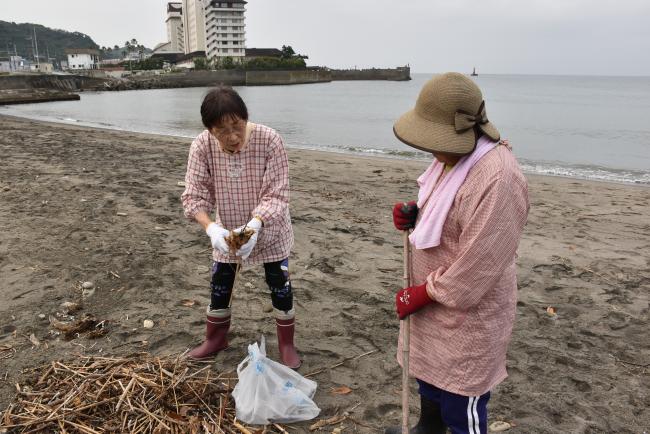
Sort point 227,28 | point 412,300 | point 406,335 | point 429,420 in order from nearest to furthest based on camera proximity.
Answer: point 412,300 → point 406,335 → point 429,420 → point 227,28

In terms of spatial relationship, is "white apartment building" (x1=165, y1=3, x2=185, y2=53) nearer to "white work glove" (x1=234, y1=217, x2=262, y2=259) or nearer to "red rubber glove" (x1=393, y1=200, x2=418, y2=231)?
"white work glove" (x1=234, y1=217, x2=262, y2=259)

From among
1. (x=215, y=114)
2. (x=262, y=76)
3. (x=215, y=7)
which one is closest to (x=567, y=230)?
(x=215, y=114)

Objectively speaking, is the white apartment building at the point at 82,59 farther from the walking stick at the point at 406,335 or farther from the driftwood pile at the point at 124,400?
Answer: the walking stick at the point at 406,335

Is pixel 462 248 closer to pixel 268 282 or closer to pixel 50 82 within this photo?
pixel 268 282

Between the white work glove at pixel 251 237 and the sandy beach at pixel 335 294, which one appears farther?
the sandy beach at pixel 335 294

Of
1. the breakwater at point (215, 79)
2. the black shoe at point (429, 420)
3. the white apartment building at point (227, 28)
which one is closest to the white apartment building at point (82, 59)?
the white apartment building at point (227, 28)

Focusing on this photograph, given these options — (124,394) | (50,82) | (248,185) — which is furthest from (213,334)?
(50,82)

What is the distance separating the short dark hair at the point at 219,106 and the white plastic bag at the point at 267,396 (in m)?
1.29

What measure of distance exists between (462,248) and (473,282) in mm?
134

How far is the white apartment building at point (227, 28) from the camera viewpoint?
114688 millimetres

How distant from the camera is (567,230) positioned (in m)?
6.81

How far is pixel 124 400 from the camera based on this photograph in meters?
2.71

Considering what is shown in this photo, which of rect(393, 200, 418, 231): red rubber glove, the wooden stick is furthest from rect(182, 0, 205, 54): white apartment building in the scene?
rect(393, 200, 418, 231): red rubber glove

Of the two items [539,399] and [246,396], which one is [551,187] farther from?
[246,396]
